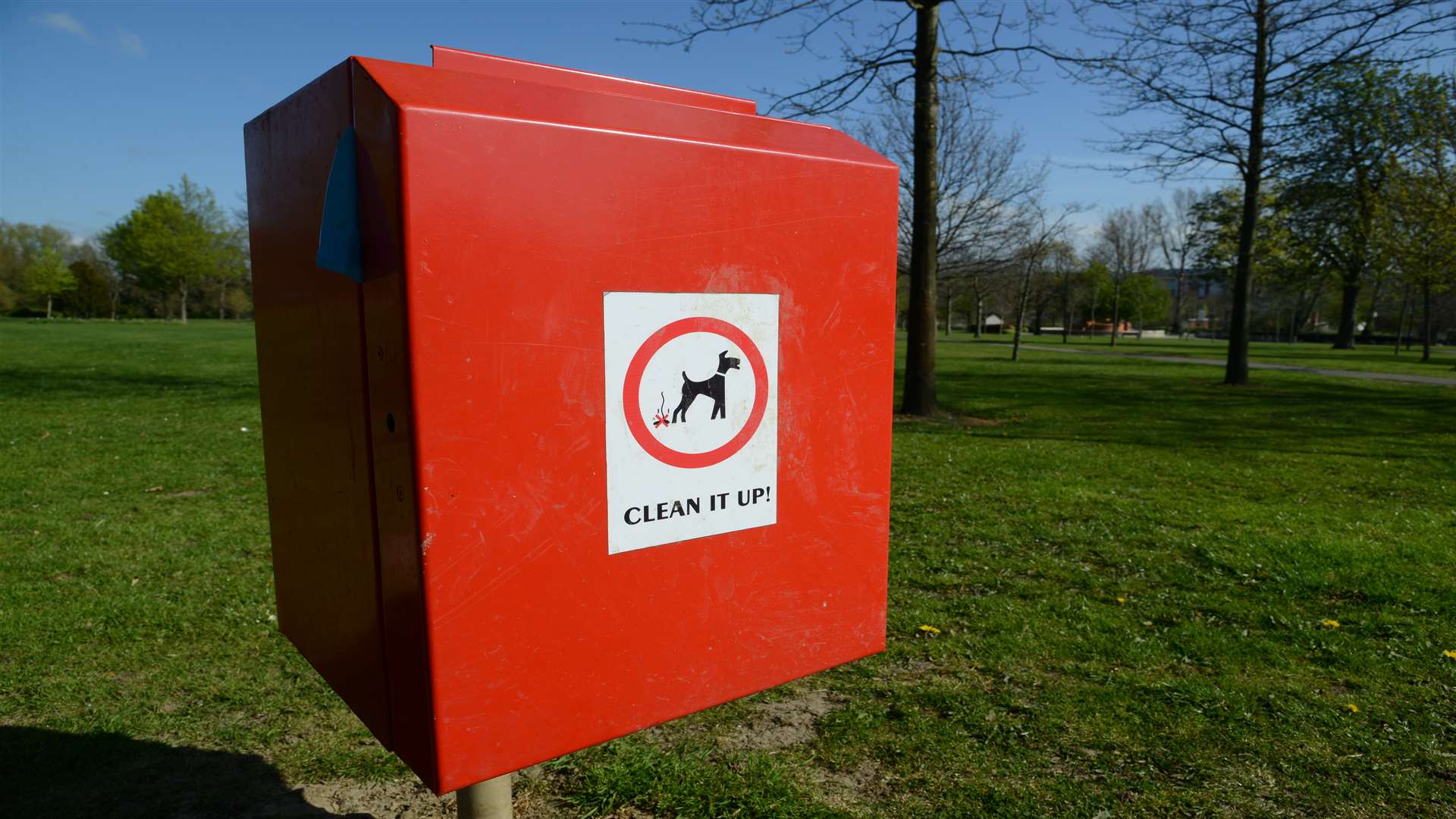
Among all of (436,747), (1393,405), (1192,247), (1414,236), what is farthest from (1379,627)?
(1192,247)

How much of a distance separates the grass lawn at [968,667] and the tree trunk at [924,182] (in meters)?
3.47

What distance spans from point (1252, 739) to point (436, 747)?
3152mm

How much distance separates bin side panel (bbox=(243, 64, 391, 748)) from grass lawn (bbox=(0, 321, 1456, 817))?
1445mm

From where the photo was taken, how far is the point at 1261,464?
361 inches

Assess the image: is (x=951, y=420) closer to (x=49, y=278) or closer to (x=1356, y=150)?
(x=1356, y=150)

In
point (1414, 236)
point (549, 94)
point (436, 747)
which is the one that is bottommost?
point (436, 747)

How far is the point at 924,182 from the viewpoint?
11070mm

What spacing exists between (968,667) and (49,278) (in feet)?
227

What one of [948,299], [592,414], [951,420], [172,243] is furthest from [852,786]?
[172,243]

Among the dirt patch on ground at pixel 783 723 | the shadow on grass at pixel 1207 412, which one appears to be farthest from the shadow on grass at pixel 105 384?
the dirt patch on ground at pixel 783 723

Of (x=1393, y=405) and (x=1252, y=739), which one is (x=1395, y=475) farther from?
(x=1393, y=405)

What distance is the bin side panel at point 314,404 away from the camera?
4.52ft

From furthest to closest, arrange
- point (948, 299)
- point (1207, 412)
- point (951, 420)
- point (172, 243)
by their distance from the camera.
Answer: point (172, 243) → point (948, 299) → point (1207, 412) → point (951, 420)

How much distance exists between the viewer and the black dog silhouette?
1433mm
